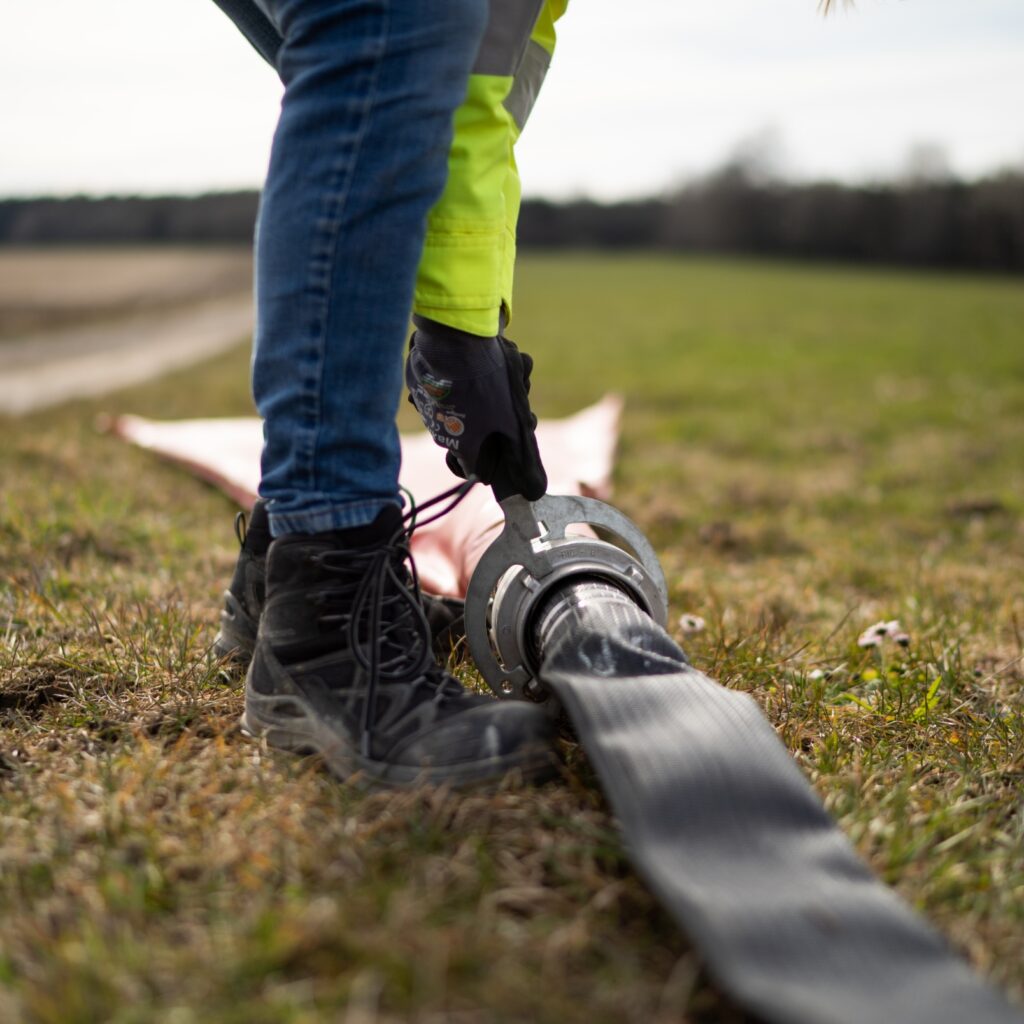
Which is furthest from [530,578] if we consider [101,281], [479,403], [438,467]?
[101,281]

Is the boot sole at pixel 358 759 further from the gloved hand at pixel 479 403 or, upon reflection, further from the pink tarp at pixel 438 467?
the pink tarp at pixel 438 467

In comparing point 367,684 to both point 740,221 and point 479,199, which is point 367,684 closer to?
point 479,199

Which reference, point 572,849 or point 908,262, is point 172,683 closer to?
point 572,849

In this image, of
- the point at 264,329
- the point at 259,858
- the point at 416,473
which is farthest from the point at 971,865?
the point at 416,473

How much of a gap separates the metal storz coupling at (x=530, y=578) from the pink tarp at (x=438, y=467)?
6.3 inches

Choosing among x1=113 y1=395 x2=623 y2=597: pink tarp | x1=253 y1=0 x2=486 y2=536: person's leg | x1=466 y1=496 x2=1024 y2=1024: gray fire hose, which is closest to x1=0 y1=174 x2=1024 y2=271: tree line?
x1=113 y1=395 x2=623 y2=597: pink tarp

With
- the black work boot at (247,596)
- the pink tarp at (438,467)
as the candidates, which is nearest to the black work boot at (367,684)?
the black work boot at (247,596)

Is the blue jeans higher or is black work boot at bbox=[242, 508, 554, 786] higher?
the blue jeans

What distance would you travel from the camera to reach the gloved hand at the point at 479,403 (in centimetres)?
181

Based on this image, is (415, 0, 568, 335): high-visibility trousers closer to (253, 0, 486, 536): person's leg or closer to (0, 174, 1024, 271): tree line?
(253, 0, 486, 536): person's leg

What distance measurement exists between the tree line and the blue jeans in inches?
1989

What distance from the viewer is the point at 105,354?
1562cm

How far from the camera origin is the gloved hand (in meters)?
1.81

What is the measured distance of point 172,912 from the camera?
1215 millimetres
